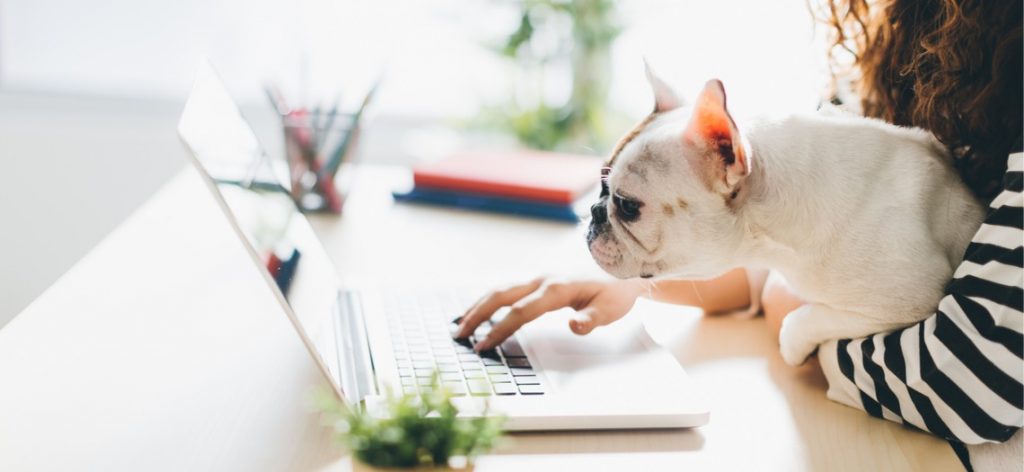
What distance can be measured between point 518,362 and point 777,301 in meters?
0.31

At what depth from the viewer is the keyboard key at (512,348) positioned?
3.24ft

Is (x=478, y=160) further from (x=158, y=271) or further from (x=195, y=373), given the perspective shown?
(x=195, y=373)

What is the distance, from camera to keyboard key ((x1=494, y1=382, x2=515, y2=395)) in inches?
34.8

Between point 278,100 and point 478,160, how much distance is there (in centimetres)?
35

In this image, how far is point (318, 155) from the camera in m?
1.55

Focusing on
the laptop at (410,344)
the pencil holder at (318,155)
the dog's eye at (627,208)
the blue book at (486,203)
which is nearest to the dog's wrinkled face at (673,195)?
the dog's eye at (627,208)

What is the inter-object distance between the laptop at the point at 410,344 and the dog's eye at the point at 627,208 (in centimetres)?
14

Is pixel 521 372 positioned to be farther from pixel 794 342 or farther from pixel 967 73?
pixel 967 73

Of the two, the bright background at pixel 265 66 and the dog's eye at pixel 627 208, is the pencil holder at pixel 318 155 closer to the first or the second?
the dog's eye at pixel 627 208

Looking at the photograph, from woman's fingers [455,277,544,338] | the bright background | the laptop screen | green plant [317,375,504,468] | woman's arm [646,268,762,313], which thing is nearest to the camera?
green plant [317,375,504,468]

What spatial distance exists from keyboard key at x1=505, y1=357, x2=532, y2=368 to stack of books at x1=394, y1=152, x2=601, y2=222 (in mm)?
572

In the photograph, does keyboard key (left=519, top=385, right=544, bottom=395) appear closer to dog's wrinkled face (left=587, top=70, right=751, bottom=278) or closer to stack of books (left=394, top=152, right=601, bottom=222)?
dog's wrinkled face (left=587, top=70, right=751, bottom=278)

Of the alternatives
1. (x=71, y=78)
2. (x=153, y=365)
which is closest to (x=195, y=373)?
(x=153, y=365)

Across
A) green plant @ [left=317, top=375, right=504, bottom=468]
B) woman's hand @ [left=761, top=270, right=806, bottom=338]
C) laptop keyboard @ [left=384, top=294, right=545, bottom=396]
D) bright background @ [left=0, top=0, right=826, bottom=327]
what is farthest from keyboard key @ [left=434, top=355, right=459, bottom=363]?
bright background @ [left=0, top=0, right=826, bottom=327]
